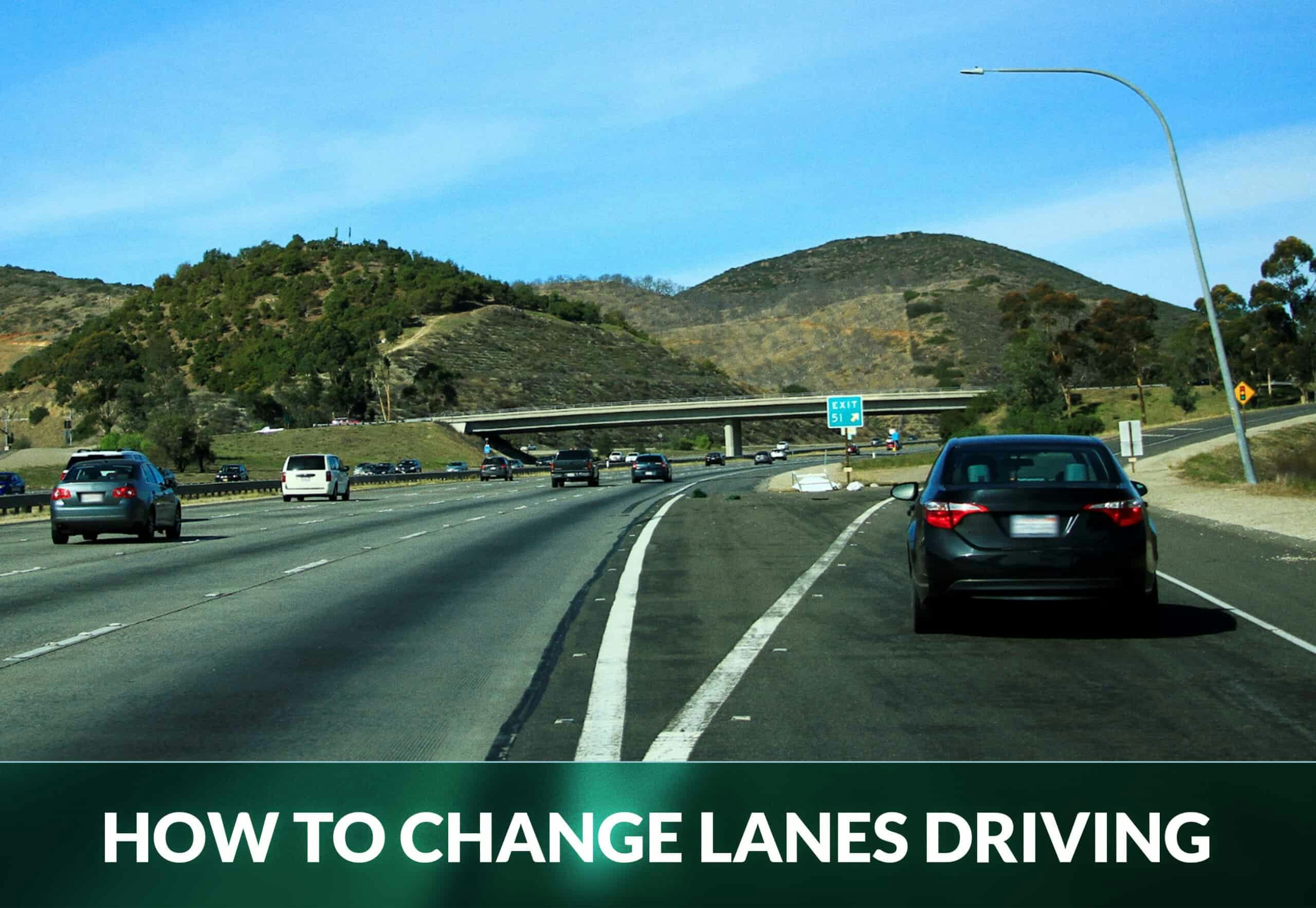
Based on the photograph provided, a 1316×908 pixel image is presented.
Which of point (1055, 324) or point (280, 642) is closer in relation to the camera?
point (280, 642)

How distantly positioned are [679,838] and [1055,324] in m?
120

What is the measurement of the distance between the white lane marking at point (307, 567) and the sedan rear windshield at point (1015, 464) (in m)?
10.7

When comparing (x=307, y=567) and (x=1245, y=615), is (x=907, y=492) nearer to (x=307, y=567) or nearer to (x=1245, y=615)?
(x=1245, y=615)

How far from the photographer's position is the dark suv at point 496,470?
86312 mm

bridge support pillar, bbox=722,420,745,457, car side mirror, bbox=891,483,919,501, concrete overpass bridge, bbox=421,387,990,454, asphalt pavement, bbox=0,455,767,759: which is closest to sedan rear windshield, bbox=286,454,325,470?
asphalt pavement, bbox=0,455,767,759

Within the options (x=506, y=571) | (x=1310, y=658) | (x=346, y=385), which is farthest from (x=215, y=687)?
(x=346, y=385)

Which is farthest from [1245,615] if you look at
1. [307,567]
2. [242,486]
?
[242,486]

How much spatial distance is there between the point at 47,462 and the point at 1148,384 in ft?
280

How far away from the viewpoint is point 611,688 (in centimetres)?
1016

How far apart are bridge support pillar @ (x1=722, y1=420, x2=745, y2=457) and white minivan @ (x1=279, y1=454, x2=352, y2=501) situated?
79245mm

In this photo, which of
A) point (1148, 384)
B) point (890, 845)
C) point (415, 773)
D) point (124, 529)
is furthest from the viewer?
point (1148, 384)

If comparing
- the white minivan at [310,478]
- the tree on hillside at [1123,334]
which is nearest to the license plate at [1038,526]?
the white minivan at [310,478]

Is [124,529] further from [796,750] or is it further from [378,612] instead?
[796,750]

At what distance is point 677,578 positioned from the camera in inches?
719
